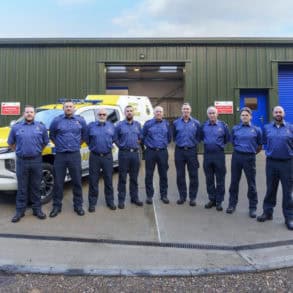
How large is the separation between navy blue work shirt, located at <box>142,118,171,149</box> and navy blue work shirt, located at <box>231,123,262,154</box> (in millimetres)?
1335

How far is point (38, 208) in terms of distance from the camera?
543cm

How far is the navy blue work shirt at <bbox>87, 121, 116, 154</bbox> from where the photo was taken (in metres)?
5.72

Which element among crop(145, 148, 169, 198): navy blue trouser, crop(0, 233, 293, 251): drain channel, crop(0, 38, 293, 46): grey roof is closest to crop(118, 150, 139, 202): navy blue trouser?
crop(145, 148, 169, 198): navy blue trouser

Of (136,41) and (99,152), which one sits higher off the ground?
(136,41)

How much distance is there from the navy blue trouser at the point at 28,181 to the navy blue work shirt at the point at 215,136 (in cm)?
294

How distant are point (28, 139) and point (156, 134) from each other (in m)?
2.30

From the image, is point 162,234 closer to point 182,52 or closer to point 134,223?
point 134,223

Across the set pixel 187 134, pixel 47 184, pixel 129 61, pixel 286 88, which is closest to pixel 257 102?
pixel 286 88

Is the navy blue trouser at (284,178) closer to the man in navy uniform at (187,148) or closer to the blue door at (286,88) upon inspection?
the man in navy uniform at (187,148)

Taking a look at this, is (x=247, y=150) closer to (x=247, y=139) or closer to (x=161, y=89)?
(x=247, y=139)

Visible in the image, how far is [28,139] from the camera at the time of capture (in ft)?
16.9

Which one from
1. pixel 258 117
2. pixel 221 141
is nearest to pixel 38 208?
pixel 221 141

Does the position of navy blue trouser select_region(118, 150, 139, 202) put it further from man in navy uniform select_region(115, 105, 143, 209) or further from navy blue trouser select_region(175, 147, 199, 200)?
navy blue trouser select_region(175, 147, 199, 200)

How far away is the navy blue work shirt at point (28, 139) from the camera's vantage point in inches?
203
